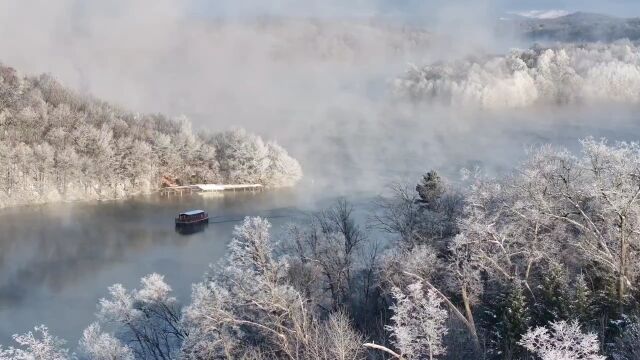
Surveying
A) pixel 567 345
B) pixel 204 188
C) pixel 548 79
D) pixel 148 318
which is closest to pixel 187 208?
pixel 204 188

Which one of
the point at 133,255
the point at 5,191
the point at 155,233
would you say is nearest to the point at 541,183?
the point at 133,255

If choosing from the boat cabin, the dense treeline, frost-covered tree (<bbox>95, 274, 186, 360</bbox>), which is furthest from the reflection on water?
frost-covered tree (<bbox>95, 274, 186, 360</bbox>)

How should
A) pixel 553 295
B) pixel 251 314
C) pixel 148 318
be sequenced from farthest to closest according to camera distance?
pixel 148 318
pixel 251 314
pixel 553 295

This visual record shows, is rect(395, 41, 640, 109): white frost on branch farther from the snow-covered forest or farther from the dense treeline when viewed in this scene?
the snow-covered forest

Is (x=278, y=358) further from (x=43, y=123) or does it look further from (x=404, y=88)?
(x=404, y=88)

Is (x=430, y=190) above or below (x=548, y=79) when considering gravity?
below

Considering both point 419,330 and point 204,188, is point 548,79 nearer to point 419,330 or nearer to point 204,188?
point 204,188
